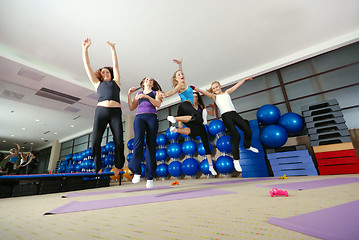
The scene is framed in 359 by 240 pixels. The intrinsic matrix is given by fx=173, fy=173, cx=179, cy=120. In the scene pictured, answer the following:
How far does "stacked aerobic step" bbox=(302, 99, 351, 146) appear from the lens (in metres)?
3.27

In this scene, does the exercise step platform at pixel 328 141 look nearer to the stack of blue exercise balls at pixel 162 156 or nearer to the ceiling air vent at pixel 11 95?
the stack of blue exercise balls at pixel 162 156

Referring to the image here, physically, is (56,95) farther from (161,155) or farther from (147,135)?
(147,135)

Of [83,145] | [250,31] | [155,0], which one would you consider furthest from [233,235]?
[83,145]

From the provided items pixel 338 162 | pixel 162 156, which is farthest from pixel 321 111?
pixel 162 156

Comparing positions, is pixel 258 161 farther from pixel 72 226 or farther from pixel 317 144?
pixel 72 226

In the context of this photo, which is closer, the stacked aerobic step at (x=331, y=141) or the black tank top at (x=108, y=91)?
the black tank top at (x=108, y=91)

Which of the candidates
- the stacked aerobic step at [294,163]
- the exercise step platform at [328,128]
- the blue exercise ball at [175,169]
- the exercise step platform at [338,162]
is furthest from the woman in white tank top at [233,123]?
the blue exercise ball at [175,169]

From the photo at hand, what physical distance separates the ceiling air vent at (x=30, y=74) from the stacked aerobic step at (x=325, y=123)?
6795 mm

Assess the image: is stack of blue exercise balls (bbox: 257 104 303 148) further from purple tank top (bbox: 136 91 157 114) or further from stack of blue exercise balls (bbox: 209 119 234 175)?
purple tank top (bbox: 136 91 157 114)

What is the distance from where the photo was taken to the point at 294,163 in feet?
11.6

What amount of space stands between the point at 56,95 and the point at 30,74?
132 cm

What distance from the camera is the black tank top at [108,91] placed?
2.15m

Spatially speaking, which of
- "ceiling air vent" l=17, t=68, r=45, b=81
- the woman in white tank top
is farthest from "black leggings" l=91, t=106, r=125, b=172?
"ceiling air vent" l=17, t=68, r=45, b=81

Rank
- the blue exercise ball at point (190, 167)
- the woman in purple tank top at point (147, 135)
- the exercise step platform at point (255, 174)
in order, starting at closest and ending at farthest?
1. the woman in purple tank top at point (147, 135)
2. the exercise step platform at point (255, 174)
3. the blue exercise ball at point (190, 167)
